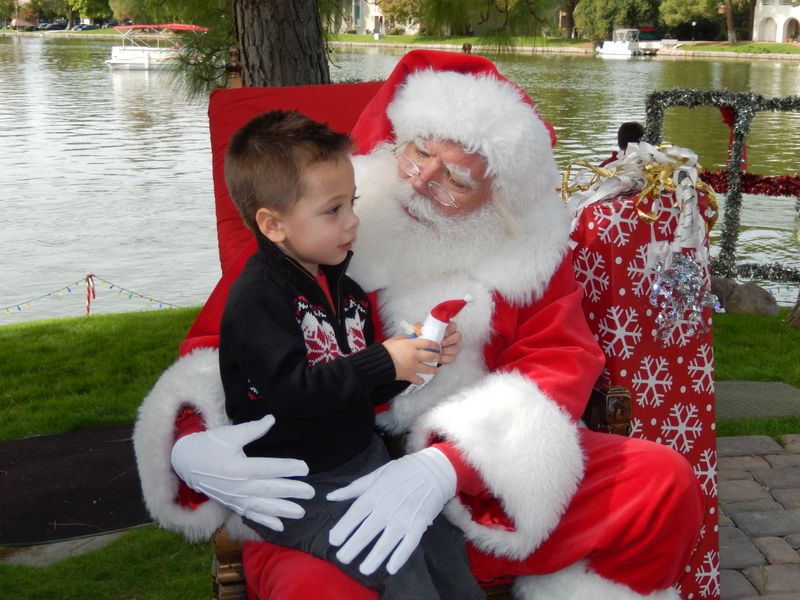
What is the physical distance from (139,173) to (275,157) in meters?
13.4

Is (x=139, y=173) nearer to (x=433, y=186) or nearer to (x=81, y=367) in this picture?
(x=81, y=367)

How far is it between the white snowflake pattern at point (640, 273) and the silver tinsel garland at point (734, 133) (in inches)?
191

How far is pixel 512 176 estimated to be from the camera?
2240 millimetres

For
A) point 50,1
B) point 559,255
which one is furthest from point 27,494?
point 50,1

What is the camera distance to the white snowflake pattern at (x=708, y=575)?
8.64ft

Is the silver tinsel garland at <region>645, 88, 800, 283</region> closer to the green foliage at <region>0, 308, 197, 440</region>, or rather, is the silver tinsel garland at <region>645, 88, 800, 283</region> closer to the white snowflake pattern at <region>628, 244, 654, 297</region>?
the green foliage at <region>0, 308, 197, 440</region>

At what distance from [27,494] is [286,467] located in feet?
6.99

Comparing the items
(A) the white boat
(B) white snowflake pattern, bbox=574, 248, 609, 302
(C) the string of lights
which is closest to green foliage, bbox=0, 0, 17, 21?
(A) the white boat

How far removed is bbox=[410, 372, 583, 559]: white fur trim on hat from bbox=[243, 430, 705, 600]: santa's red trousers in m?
0.06

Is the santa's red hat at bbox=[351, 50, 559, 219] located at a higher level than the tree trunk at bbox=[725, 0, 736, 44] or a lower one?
lower

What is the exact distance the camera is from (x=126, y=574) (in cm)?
293

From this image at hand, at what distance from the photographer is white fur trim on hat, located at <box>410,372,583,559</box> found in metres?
1.96

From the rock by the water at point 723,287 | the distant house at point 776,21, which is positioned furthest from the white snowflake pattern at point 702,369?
the distant house at point 776,21

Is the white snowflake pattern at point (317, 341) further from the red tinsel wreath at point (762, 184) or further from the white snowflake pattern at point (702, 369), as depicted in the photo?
the red tinsel wreath at point (762, 184)
